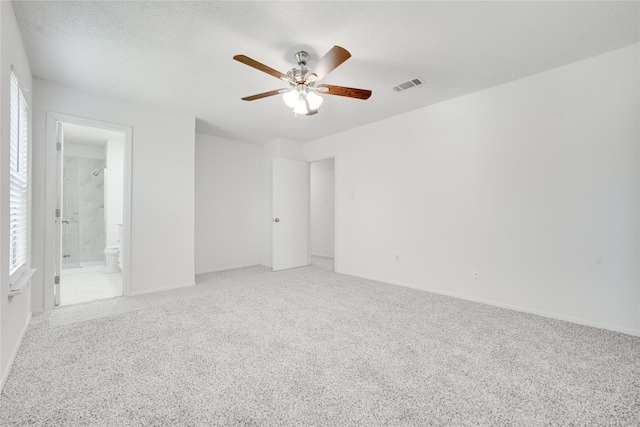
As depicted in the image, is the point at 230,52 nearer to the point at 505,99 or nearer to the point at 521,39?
the point at 521,39

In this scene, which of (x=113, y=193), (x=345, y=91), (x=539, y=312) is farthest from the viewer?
(x=113, y=193)

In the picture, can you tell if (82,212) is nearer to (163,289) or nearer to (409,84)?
(163,289)

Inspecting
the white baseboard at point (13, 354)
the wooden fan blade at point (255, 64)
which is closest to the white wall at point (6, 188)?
the white baseboard at point (13, 354)

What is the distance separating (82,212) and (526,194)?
7239 millimetres

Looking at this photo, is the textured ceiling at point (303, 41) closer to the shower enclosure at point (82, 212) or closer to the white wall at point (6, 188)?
the white wall at point (6, 188)

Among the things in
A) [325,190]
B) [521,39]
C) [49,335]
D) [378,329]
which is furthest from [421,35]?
[325,190]

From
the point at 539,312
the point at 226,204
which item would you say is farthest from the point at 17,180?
the point at 539,312

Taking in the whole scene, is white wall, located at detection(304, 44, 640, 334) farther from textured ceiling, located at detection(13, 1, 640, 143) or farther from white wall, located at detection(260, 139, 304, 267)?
white wall, located at detection(260, 139, 304, 267)

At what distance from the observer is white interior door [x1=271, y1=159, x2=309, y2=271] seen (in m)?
4.89

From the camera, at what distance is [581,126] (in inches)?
98.9

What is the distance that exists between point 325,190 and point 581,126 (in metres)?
4.65

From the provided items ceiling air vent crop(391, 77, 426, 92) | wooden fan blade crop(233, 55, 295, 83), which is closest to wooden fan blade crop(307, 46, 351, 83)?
wooden fan blade crop(233, 55, 295, 83)

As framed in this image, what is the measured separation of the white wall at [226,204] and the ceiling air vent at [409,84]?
3201 millimetres

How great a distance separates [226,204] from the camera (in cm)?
506
